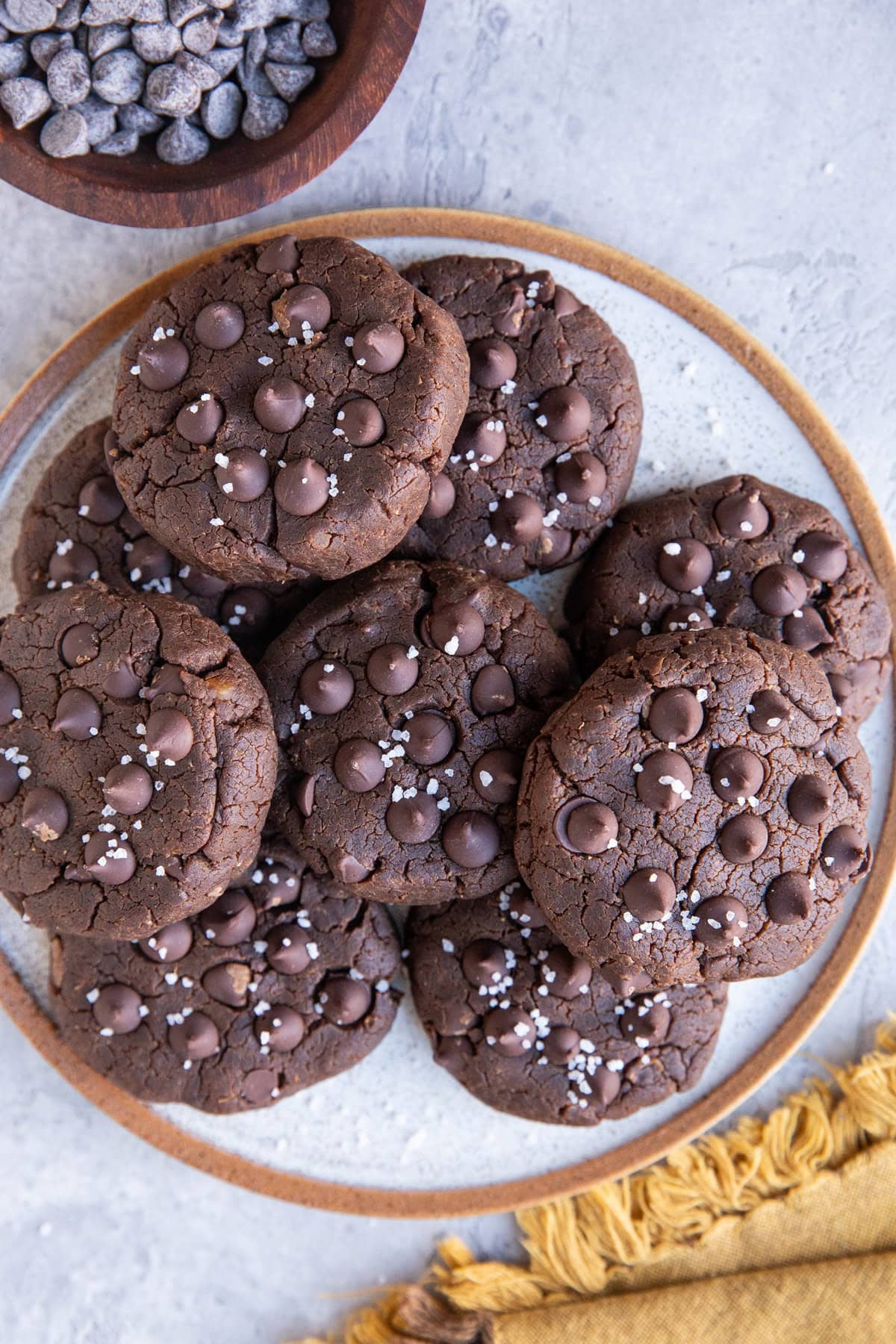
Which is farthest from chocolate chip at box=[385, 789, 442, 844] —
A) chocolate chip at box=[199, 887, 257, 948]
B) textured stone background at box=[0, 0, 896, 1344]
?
textured stone background at box=[0, 0, 896, 1344]

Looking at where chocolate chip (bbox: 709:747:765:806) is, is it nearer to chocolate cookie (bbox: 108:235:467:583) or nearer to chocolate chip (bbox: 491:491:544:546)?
chocolate chip (bbox: 491:491:544:546)

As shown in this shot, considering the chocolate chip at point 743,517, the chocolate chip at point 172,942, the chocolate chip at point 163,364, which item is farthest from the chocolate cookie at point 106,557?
the chocolate chip at point 743,517

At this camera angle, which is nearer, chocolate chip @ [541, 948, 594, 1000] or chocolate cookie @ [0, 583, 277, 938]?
chocolate cookie @ [0, 583, 277, 938]

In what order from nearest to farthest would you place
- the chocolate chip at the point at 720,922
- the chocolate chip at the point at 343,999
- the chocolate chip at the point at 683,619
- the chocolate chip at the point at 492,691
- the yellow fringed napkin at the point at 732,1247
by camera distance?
the chocolate chip at the point at 720,922 → the chocolate chip at the point at 492,691 → the chocolate chip at the point at 683,619 → the chocolate chip at the point at 343,999 → the yellow fringed napkin at the point at 732,1247

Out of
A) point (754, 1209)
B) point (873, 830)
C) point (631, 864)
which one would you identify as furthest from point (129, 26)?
point (754, 1209)

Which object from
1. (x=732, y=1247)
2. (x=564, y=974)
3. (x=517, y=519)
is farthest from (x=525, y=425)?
(x=732, y=1247)

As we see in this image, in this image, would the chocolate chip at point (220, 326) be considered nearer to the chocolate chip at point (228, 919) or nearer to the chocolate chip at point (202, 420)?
the chocolate chip at point (202, 420)
